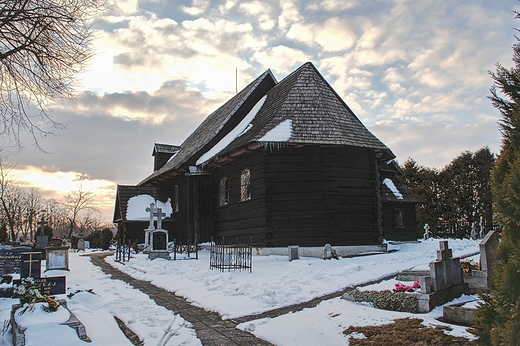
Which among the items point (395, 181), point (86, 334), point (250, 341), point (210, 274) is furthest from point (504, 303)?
point (395, 181)

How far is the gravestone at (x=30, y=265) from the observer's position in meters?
8.21

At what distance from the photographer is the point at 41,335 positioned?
5.95 metres

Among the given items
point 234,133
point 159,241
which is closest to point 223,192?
point 234,133

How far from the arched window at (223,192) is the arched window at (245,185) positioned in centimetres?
182

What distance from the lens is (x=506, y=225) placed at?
3.71 m

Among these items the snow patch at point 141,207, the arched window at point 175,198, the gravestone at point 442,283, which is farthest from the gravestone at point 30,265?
the snow patch at point 141,207

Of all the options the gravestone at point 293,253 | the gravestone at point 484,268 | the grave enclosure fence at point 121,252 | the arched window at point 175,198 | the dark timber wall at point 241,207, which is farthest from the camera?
the arched window at point 175,198

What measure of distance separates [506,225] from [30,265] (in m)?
7.96

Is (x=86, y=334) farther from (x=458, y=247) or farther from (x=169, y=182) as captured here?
(x=169, y=182)

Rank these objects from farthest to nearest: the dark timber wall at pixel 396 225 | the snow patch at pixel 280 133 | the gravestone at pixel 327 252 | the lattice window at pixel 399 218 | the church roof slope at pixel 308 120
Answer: the lattice window at pixel 399 218 → the dark timber wall at pixel 396 225 → the church roof slope at pixel 308 120 → the snow patch at pixel 280 133 → the gravestone at pixel 327 252

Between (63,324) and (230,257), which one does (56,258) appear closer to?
(230,257)

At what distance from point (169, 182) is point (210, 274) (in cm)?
1705

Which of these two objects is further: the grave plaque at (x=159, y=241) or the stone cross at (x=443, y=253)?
the grave plaque at (x=159, y=241)

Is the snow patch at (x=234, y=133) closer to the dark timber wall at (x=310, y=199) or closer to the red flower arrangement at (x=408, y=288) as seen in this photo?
the dark timber wall at (x=310, y=199)
